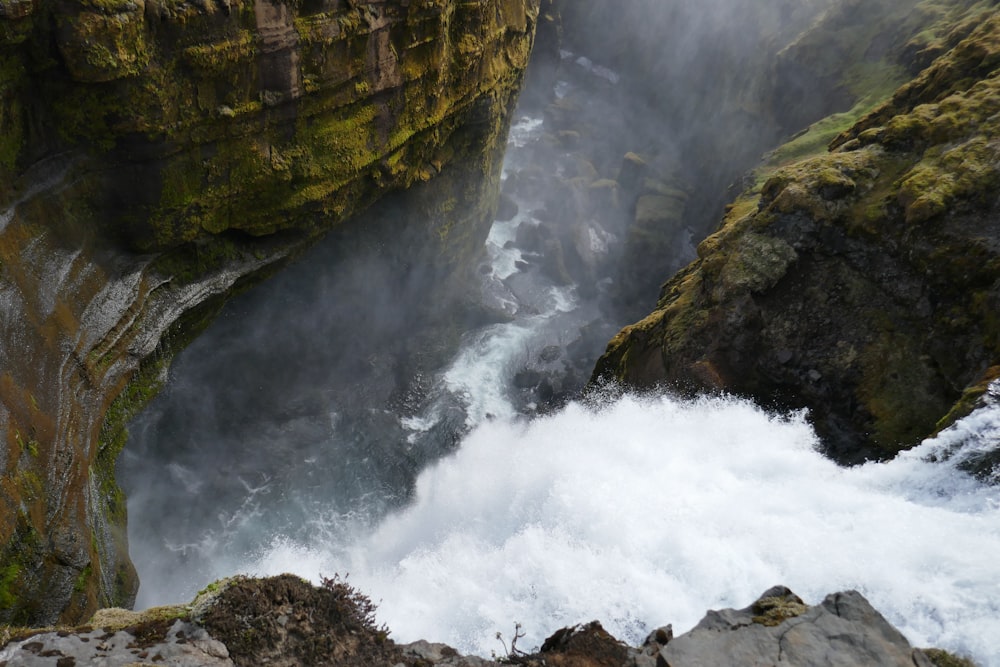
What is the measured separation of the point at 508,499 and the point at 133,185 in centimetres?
1471

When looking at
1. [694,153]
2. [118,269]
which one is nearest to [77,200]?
[118,269]

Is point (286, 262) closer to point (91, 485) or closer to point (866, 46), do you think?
point (91, 485)

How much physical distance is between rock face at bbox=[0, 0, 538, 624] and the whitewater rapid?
826 cm

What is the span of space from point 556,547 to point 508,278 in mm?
29918

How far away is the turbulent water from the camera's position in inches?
551

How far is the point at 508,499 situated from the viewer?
70.8 ft

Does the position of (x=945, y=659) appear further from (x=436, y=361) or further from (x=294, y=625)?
(x=436, y=361)

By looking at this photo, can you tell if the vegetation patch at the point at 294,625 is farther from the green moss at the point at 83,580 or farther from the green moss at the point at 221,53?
the green moss at the point at 221,53

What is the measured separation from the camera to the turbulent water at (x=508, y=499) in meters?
14.0

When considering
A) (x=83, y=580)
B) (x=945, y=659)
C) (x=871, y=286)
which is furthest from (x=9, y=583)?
(x=871, y=286)

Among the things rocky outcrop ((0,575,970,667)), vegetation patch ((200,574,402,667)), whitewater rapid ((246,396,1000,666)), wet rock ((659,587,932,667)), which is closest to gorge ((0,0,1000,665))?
whitewater rapid ((246,396,1000,666))

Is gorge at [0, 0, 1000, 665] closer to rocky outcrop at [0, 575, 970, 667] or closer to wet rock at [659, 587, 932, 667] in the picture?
wet rock at [659, 587, 932, 667]

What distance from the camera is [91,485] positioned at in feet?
57.2

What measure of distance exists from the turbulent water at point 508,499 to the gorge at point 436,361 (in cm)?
10
